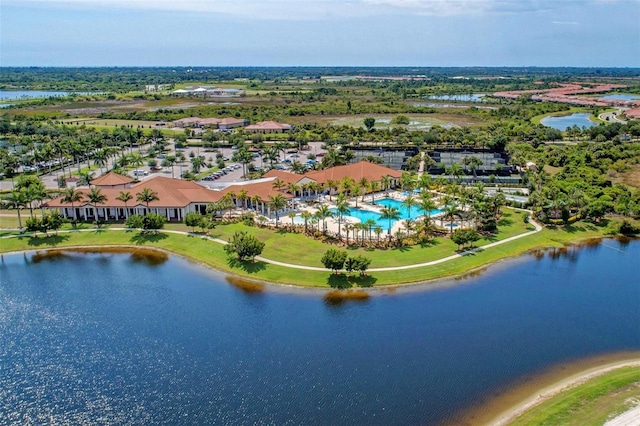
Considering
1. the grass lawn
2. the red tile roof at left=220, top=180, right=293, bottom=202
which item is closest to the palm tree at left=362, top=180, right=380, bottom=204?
the red tile roof at left=220, top=180, right=293, bottom=202

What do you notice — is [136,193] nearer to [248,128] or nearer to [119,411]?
[119,411]

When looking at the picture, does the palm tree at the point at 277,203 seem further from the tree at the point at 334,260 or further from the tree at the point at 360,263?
the tree at the point at 360,263

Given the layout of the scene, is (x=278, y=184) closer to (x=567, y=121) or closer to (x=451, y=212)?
(x=451, y=212)

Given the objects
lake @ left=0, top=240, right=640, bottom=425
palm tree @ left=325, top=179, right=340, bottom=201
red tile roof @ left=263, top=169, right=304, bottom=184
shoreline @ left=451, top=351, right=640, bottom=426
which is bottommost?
shoreline @ left=451, top=351, right=640, bottom=426

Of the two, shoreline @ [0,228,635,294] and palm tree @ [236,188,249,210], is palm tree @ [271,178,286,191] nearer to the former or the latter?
palm tree @ [236,188,249,210]

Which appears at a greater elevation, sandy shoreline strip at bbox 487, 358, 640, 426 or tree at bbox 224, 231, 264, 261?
tree at bbox 224, 231, 264, 261

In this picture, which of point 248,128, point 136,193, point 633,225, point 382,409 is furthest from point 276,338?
point 248,128

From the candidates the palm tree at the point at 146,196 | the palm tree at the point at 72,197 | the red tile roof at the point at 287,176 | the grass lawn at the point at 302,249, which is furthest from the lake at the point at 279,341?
the red tile roof at the point at 287,176
